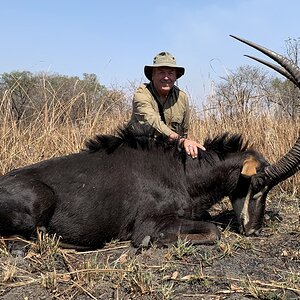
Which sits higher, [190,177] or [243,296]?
[190,177]

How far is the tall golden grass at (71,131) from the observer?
6.30 m

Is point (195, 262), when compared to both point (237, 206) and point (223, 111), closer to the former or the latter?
point (237, 206)

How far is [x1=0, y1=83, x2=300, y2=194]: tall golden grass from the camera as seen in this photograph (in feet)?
20.7

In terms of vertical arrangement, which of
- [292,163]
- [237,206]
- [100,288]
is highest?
[292,163]

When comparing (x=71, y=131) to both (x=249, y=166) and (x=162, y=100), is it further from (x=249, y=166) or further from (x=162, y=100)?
(x=249, y=166)

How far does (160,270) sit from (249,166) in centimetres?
149

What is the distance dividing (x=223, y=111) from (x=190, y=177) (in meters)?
3.17

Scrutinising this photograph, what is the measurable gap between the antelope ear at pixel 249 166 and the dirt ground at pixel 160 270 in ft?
1.79

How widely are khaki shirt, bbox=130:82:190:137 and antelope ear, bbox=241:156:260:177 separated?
0.80m

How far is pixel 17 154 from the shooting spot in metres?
6.21

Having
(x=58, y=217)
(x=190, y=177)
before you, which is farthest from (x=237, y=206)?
(x=58, y=217)

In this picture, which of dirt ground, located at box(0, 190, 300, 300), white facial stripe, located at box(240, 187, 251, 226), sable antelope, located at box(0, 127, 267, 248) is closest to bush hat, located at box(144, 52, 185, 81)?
sable antelope, located at box(0, 127, 267, 248)

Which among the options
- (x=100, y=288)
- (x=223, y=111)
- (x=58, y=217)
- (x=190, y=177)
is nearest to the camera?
(x=100, y=288)

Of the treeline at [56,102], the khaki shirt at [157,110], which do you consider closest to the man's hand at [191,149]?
the khaki shirt at [157,110]
